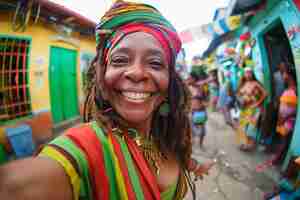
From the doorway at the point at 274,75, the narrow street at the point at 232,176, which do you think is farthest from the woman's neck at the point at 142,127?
the doorway at the point at 274,75

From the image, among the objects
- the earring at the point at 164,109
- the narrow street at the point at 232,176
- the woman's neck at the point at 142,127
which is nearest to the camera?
the woman's neck at the point at 142,127

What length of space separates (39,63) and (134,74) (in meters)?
5.05

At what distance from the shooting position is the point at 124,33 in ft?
2.98

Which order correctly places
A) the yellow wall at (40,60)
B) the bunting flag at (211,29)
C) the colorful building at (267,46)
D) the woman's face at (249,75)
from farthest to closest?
the bunting flag at (211,29) < the yellow wall at (40,60) < the woman's face at (249,75) < the colorful building at (267,46)

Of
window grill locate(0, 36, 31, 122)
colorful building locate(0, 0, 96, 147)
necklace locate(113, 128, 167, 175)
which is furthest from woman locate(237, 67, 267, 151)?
window grill locate(0, 36, 31, 122)

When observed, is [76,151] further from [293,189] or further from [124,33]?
[293,189]

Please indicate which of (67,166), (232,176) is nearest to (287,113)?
(232,176)

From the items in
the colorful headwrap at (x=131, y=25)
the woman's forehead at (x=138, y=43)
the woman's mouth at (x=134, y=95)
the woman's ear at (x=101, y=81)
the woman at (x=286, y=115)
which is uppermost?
the colorful headwrap at (x=131, y=25)

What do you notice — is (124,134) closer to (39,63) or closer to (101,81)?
(101,81)

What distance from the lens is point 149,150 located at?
3.50ft

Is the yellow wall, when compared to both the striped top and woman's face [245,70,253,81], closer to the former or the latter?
the striped top

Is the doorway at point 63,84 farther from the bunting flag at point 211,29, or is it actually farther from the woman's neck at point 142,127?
the woman's neck at point 142,127

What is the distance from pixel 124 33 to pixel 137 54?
0.13 meters

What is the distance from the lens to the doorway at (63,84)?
18.2 ft
